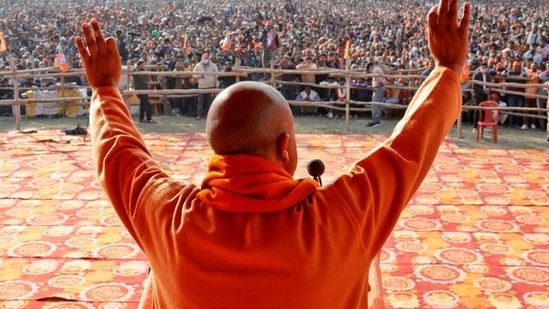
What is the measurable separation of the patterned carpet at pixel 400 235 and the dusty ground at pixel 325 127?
0.48 metres

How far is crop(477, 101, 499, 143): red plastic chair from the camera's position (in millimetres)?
7684

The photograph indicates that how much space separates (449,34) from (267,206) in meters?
0.54

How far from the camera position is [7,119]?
953 cm

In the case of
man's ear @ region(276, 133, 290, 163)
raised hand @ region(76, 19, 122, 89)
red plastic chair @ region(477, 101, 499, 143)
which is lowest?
red plastic chair @ region(477, 101, 499, 143)

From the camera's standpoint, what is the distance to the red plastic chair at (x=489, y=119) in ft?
25.2

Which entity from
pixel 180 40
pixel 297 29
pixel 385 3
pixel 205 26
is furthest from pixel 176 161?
pixel 385 3

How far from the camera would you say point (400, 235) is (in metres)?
4.80

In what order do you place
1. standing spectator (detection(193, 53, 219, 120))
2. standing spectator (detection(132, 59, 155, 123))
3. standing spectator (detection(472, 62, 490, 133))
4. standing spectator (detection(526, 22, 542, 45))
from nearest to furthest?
1. standing spectator (detection(472, 62, 490, 133))
2. standing spectator (detection(132, 59, 155, 123))
3. standing spectator (detection(193, 53, 219, 120))
4. standing spectator (detection(526, 22, 542, 45))

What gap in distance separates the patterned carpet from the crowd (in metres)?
2.69

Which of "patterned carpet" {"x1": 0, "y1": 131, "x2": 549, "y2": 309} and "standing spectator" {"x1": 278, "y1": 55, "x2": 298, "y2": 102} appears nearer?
"patterned carpet" {"x1": 0, "y1": 131, "x2": 549, "y2": 309}

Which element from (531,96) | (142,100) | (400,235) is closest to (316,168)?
(400,235)

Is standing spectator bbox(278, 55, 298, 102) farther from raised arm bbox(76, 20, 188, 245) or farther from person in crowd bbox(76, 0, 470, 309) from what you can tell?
person in crowd bbox(76, 0, 470, 309)

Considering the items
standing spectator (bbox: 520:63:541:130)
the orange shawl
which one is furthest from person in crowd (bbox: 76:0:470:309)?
standing spectator (bbox: 520:63:541:130)

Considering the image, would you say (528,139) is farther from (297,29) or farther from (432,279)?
(297,29)
